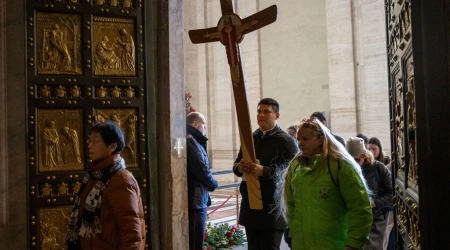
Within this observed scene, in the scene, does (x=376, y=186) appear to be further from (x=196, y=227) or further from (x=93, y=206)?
(x=93, y=206)

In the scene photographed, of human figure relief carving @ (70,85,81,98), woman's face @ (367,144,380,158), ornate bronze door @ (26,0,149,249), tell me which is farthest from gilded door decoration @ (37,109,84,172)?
woman's face @ (367,144,380,158)

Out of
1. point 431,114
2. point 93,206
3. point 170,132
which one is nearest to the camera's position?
point 431,114

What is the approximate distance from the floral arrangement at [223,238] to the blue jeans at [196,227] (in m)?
1.42

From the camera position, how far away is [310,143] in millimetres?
3240

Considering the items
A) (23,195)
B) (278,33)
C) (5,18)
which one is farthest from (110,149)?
(278,33)

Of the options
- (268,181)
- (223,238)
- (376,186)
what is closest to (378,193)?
(376,186)

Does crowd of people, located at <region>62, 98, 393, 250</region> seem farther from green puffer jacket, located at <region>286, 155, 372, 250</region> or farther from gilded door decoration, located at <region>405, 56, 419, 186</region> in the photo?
gilded door decoration, located at <region>405, 56, 419, 186</region>

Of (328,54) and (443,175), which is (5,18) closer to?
(443,175)

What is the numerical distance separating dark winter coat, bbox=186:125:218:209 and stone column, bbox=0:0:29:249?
1.75m

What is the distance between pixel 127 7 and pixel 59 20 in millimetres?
673

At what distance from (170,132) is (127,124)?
0.43 meters

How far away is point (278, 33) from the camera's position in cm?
1393

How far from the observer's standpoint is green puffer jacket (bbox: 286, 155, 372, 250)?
2971mm

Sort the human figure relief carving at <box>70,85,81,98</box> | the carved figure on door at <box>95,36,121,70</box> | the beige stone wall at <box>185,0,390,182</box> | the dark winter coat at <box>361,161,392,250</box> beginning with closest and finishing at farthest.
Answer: the human figure relief carving at <box>70,85,81,98</box>, the carved figure on door at <box>95,36,121,70</box>, the dark winter coat at <box>361,161,392,250</box>, the beige stone wall at <box>185,0,390,182</box>
